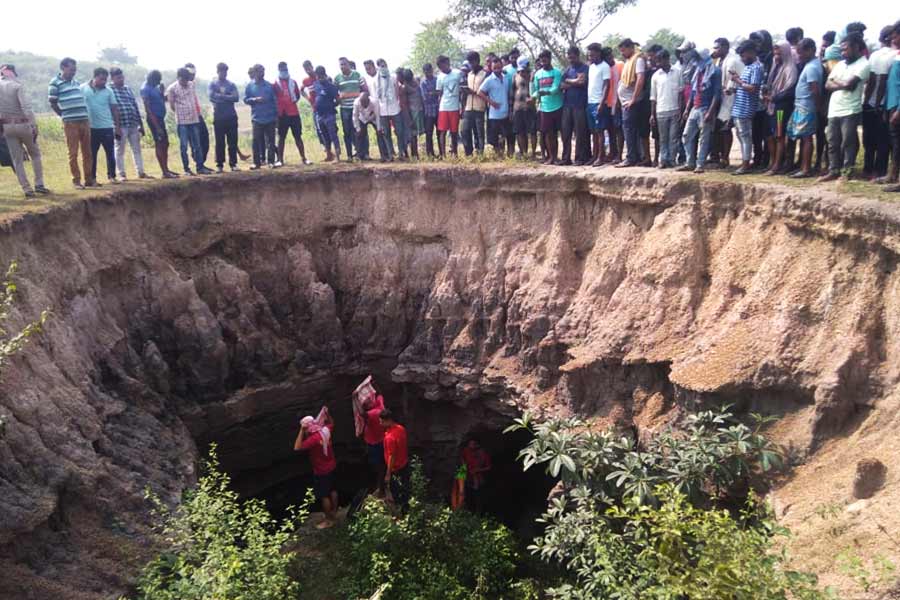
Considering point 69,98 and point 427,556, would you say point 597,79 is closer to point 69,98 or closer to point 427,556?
point 427,556

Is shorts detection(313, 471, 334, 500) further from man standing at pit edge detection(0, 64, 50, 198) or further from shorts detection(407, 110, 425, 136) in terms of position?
shorts detection(407, 110, 425, 136)

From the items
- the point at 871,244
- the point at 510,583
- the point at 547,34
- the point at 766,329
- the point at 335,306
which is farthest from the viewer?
the point at 547,34

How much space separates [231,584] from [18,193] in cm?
748

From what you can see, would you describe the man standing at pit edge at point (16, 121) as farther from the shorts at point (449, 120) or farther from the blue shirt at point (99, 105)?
the shorts at point (449, 120)

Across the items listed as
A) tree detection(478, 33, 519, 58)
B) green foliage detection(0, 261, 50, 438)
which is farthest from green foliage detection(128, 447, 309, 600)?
tree detection(478, 33, 519, 58)

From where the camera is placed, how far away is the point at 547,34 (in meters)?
29.0

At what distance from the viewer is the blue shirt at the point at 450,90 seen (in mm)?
12516

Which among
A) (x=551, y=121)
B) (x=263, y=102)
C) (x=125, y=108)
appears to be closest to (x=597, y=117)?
(x=551, y=121)

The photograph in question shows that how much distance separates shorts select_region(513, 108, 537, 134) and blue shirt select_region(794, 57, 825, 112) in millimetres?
4513

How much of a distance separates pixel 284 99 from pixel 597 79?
18.3 feet

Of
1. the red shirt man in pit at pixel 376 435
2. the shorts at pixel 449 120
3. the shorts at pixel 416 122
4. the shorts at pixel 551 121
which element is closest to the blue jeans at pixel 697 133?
the shorts at pixel 551 121

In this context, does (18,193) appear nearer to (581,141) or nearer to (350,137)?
(350,137)

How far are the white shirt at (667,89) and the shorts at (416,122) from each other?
464cm

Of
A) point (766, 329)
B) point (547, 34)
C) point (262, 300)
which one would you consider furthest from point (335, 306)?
point (547, 34)
